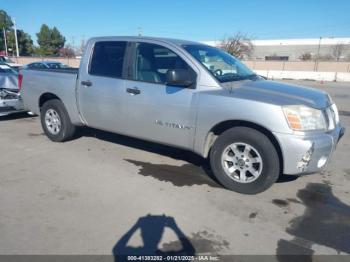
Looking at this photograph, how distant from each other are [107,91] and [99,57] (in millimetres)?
680

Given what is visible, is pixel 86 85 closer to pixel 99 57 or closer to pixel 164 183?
pixel 99 57

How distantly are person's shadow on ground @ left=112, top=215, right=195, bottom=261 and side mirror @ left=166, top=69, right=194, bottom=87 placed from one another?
1693 millimetres

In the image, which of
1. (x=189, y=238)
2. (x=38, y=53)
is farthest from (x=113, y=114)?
(x=38, y=53)

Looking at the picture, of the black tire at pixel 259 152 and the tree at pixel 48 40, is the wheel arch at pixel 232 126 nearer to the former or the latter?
the black tire at pixel 259 152

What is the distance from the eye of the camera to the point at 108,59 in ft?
16.7

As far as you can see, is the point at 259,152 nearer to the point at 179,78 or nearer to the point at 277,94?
the point at 277,94

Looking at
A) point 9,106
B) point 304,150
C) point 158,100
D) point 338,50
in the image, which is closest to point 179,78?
point 158,100

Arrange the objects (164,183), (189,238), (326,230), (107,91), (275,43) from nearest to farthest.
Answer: (189,238)
(326,230)
(164,183)
(107,91)
(275,43)

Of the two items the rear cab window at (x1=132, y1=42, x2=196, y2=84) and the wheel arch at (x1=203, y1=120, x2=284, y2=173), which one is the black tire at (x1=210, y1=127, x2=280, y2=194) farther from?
the rear cab window at (x1=132, y1=42, x2=196, y2=84)

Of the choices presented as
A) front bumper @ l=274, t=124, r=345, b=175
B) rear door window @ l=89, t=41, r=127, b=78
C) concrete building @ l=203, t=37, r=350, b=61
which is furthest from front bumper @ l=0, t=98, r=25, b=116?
concrete building @ l=203, t=37, r=350, b=61

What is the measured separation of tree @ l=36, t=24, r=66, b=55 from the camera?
7306 cm

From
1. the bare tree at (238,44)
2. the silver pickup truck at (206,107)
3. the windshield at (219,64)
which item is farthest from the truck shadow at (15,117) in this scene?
the bare tree at (238,44)

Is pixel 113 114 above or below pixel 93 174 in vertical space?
above

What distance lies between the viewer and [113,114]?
16.3ft
